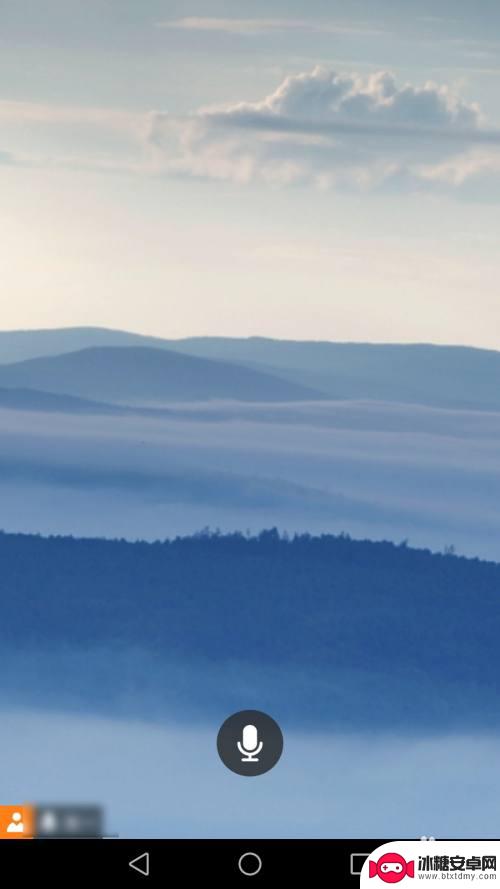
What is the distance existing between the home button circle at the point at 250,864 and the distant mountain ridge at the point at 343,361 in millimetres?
2665

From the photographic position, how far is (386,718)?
5520 mm

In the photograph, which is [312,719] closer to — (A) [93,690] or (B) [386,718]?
(B) [386,718]

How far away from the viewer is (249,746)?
4.86 m

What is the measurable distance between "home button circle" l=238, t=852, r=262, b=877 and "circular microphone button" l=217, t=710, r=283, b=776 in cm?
61

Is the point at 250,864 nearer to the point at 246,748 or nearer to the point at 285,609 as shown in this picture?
the point at 246,748

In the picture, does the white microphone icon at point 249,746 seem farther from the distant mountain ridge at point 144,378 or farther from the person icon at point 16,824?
the distant mountain ridge at point 144,378

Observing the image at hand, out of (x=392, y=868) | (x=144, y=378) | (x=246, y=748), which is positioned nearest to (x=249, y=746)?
(x=246, y=748)

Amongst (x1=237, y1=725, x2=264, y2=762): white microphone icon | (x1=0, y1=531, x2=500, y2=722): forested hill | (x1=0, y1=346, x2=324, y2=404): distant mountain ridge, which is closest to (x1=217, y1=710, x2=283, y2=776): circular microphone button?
(x1=237, y1=725, x2=264, y2=762): white microphone icon

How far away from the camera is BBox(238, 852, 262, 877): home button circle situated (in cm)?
417

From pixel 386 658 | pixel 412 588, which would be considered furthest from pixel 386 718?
pixel 412 588

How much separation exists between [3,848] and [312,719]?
4.90 feet

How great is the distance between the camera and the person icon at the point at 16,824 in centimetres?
436

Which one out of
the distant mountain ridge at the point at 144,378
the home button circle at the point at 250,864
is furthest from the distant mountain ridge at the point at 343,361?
the home button circle at the point at 250,864

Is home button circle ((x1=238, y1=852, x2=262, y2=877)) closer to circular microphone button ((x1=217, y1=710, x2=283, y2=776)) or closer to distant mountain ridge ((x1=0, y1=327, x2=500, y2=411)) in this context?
circular microphone button ((x1=217, y1=710, x2=283, y2=776))
